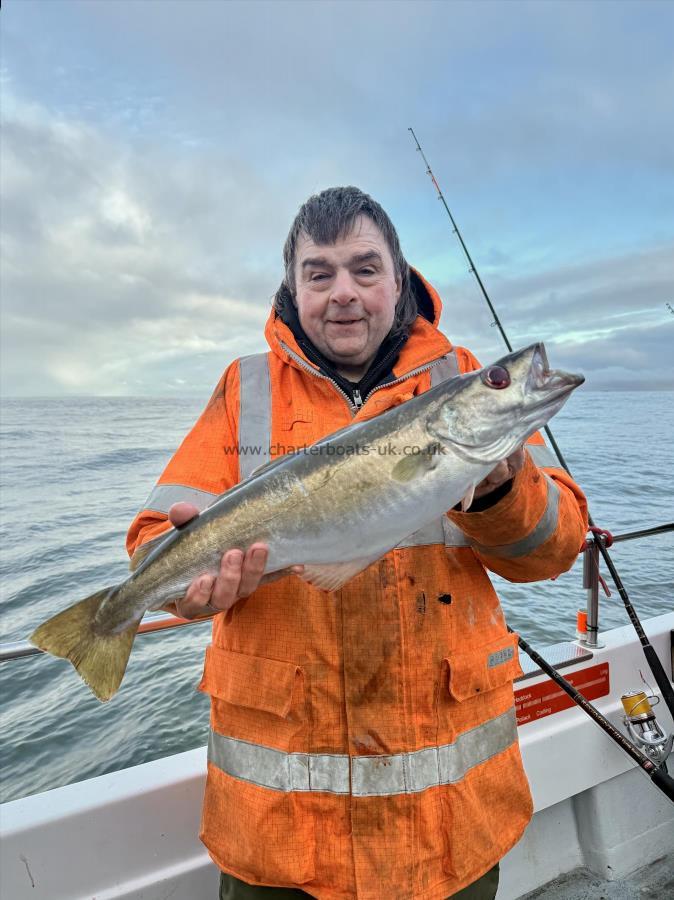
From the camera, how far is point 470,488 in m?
2.01

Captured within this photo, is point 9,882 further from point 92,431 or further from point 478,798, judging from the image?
point 92,431

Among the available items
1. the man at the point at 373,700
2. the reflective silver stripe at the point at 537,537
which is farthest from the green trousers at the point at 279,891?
the reflective silver stripe at the point at 537,537

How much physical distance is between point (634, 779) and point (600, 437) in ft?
121

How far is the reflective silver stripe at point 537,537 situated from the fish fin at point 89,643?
1.42 m

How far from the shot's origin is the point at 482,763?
2.17 metres

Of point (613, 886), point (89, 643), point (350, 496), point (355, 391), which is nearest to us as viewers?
point (350, 496)

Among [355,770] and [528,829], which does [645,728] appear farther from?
[355,770]

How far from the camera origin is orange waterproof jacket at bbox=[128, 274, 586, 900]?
79.3 inches

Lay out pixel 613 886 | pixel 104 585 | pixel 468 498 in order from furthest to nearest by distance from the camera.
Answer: pixel 104 585 → pixel 613 886 → pixel 468 498

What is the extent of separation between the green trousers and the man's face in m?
2.07

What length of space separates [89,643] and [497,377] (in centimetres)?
183

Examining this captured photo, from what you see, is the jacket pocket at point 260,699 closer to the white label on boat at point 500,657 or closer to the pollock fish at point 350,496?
the pollock fish at point 350,496

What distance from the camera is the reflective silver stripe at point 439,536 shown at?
7.25ft

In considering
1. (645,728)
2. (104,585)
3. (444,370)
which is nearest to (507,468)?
(444,370)
